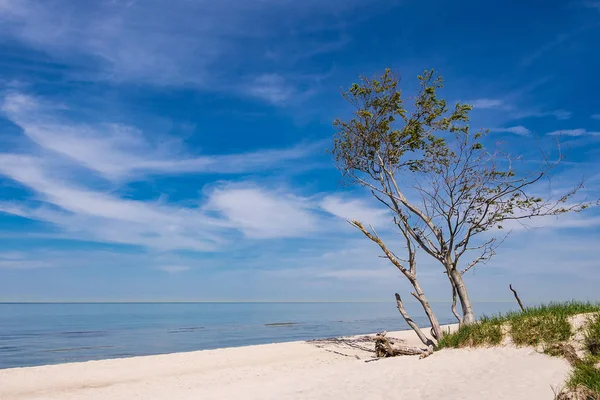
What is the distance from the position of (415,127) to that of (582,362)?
48.2 ft

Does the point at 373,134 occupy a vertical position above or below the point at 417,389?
above

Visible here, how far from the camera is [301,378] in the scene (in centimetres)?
1262

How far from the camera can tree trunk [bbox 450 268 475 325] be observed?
1914 centimetres

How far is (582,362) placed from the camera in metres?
9.46

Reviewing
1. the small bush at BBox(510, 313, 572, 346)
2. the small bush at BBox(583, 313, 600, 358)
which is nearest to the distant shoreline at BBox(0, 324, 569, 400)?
the small bush at BBox(510, 313, 572, 346)

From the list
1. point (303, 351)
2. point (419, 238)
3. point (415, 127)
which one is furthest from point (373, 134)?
point (303, 351)

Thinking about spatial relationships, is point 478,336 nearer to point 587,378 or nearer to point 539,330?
point 539,330

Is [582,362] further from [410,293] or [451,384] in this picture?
[410,293]

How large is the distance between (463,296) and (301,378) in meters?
10.2

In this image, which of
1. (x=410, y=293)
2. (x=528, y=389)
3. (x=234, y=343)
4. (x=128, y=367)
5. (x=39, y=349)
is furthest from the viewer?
(x=234, y=343)

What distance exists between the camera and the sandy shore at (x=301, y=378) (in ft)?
31.5

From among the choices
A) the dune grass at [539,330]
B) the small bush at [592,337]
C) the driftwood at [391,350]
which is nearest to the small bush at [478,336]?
the dune grass at [539,330]

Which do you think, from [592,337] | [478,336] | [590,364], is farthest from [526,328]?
[590,364]

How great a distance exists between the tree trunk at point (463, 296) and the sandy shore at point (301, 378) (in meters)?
5.11
